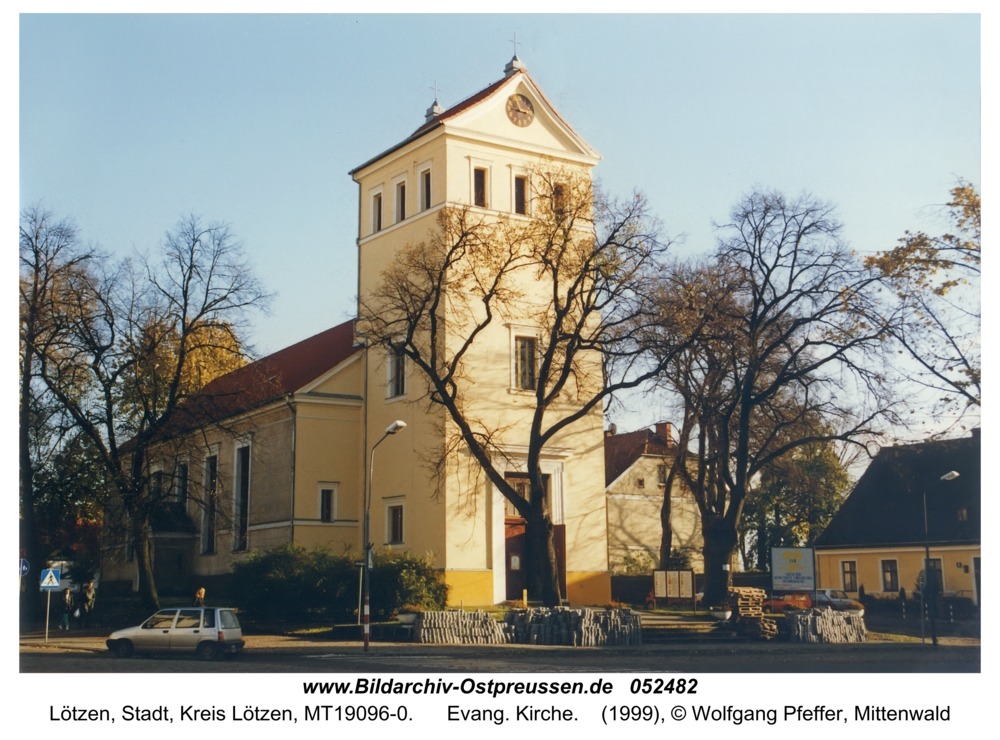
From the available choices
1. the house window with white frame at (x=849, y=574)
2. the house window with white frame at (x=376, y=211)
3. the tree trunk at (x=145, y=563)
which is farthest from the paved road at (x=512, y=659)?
the house window with white frame at (x=849, y=574)

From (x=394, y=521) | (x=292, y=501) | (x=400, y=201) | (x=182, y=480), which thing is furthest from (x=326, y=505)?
(x=400, y=201)

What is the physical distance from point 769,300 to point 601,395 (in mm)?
9858

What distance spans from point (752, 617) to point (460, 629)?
1037cm

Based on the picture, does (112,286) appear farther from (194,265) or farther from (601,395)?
(601,395)

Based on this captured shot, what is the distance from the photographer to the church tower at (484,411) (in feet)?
126

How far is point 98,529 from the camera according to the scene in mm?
46969

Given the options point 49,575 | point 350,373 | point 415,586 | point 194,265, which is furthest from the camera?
point 350,373

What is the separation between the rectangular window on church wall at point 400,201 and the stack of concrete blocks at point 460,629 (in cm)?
1759

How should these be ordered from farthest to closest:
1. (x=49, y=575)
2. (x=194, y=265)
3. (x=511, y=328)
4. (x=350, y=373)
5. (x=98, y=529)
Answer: (x=98, y=529) < (x=350, y=373) < (x=511, y=328) < (x=194, y=265) < (x=49, y=575)

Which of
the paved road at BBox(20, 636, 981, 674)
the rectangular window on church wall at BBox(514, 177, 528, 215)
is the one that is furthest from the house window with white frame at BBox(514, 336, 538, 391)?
the paved road at BBox(20, 636, 981, 674)

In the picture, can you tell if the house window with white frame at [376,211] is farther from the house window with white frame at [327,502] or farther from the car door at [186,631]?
the car door at [186,631]

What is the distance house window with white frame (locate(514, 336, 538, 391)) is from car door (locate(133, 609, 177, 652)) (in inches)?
686

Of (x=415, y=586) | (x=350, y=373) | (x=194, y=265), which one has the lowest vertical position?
(x=415, y=586)

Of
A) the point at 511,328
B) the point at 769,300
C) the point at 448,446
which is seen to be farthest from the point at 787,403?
the point at 448,446
